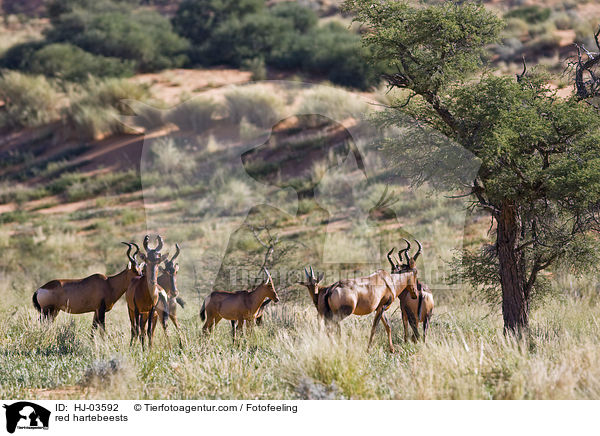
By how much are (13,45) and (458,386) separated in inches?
1625

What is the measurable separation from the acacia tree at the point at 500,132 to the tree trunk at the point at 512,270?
0.04ft

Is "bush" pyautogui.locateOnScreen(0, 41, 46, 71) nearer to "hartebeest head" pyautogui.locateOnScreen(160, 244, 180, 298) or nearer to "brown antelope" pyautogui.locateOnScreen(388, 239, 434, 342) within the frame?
"hartebeest head" pyautogui.locateOnScreen(160, 244, 180, 298)

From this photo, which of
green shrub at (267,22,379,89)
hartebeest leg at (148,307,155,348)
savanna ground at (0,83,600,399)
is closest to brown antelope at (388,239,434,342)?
savanna ground at (0,83,600,399)

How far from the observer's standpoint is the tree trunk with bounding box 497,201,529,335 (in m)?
8.83

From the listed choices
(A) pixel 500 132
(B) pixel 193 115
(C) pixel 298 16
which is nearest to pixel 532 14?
(C) pixel 298 16

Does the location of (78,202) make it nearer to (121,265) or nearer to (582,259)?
(121,265)

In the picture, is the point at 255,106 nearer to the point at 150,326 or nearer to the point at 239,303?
the point at 239,303

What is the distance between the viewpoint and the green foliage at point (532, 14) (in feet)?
123

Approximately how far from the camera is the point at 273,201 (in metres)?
16.5

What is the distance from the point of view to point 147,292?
7641mm

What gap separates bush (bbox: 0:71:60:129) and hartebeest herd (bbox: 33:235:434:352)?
1081 inches

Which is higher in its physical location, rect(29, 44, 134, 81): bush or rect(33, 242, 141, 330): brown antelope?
rect(29, 44, 134, 81): bush

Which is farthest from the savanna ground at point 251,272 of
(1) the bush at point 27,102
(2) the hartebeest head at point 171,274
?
(1) the bush at point 27,102
